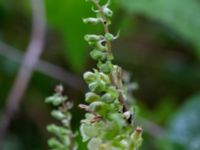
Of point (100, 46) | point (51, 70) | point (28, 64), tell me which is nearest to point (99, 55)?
point (100, 46)

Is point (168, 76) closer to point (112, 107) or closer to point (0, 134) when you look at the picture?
point (0, 134)

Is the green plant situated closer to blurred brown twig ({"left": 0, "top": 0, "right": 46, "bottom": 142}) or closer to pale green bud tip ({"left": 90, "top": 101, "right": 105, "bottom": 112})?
Result: pale green bud tip ({"left": 90, "top": 101, "right": 105, "bottom": 112})

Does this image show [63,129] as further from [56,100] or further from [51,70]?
[51,70]

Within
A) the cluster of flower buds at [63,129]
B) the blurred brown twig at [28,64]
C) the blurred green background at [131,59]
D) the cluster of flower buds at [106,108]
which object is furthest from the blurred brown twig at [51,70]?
the cluster of flower buds at [106,108]

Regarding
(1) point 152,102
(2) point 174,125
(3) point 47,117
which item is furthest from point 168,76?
(2) point 174,125

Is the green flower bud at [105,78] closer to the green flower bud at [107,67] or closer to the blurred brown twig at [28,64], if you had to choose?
the green flower bud at [107,67]

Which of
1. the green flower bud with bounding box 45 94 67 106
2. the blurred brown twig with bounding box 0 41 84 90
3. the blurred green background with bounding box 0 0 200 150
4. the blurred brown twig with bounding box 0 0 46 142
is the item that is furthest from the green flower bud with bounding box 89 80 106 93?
the blurred brown twig with bounding box 0 41 84 90
